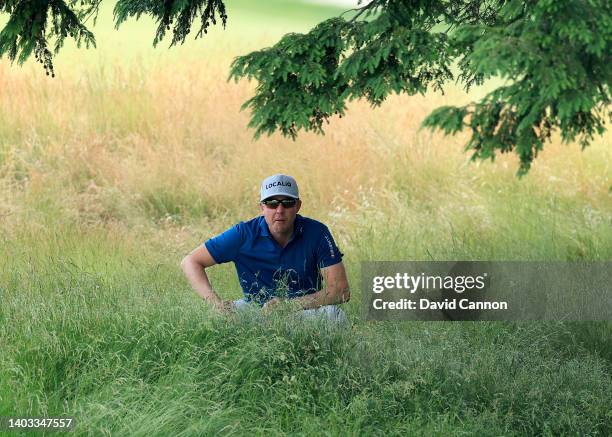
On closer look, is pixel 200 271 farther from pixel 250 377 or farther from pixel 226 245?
pixel 250 377

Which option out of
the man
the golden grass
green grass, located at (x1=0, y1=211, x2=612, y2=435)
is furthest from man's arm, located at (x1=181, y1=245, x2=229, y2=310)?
the golden grass

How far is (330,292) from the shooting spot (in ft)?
19.0

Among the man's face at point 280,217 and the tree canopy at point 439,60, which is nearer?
the tree canopy at point 439,60

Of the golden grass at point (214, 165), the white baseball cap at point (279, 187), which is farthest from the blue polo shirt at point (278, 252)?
the golden grass at point (214, 165)

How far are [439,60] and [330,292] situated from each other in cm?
154

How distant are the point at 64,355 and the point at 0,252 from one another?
138 inches

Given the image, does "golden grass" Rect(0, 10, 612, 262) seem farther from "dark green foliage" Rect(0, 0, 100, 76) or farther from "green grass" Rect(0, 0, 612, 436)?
"dark green foliage" Rect(0, 0, 100, 76)

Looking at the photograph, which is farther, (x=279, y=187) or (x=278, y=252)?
(x=278, y=252)

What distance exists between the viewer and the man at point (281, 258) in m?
5.75

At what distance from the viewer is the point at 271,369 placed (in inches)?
199

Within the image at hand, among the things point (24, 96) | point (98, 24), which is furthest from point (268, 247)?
point (98, 24)

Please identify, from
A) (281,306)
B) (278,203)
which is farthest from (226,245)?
(281,306)

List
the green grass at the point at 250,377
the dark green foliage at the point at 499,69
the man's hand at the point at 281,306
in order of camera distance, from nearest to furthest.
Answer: the dark green foliage at the point at 499,69, the green grass at the point at 250,377, the man's hand at the point at 281,306

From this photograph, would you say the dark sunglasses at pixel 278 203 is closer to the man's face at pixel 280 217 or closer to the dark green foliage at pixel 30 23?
the man's face at pixel 280 217
